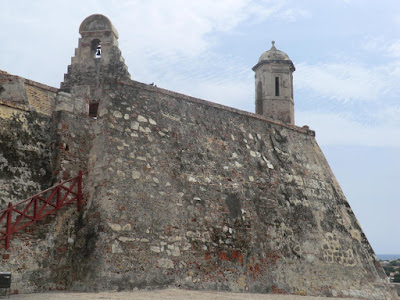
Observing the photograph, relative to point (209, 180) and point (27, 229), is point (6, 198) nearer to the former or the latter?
point (27, 229)

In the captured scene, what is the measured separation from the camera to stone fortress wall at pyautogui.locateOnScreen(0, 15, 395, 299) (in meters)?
9.12

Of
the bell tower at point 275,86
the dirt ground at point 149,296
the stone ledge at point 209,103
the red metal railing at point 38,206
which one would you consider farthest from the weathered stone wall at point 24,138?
the bell tower at point 275,86

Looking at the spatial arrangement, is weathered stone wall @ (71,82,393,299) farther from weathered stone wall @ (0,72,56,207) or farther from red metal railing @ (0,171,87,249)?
weathered stone wall @ (0,72,56,207)

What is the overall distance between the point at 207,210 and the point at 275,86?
288 inches

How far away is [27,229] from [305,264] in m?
6.82

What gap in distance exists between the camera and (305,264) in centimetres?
1199

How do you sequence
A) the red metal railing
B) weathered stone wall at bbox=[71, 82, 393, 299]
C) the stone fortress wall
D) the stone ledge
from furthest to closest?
1. the stone ledge
2. weathered stone wall at bbox=[71, 82, 393, 299]
3. the stone fortress wall
4. the red metal railing

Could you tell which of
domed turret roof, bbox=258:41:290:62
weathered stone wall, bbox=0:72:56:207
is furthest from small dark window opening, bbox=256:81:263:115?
weathered stone wall, bbox=0:72:56:207

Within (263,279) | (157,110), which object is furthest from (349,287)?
(157,110)

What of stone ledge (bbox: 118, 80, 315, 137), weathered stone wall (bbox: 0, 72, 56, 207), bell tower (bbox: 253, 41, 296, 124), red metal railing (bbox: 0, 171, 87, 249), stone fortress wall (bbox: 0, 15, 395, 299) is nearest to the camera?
red metal railing (bbox: 0, 171, 87, 249)

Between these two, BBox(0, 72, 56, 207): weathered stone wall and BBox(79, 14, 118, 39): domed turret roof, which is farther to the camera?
BBox(79, 14, 118, 39): domed turret roof

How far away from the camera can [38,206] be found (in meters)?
9.57

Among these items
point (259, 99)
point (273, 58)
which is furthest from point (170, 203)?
point (273, 58)

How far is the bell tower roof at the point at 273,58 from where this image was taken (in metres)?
16.7
